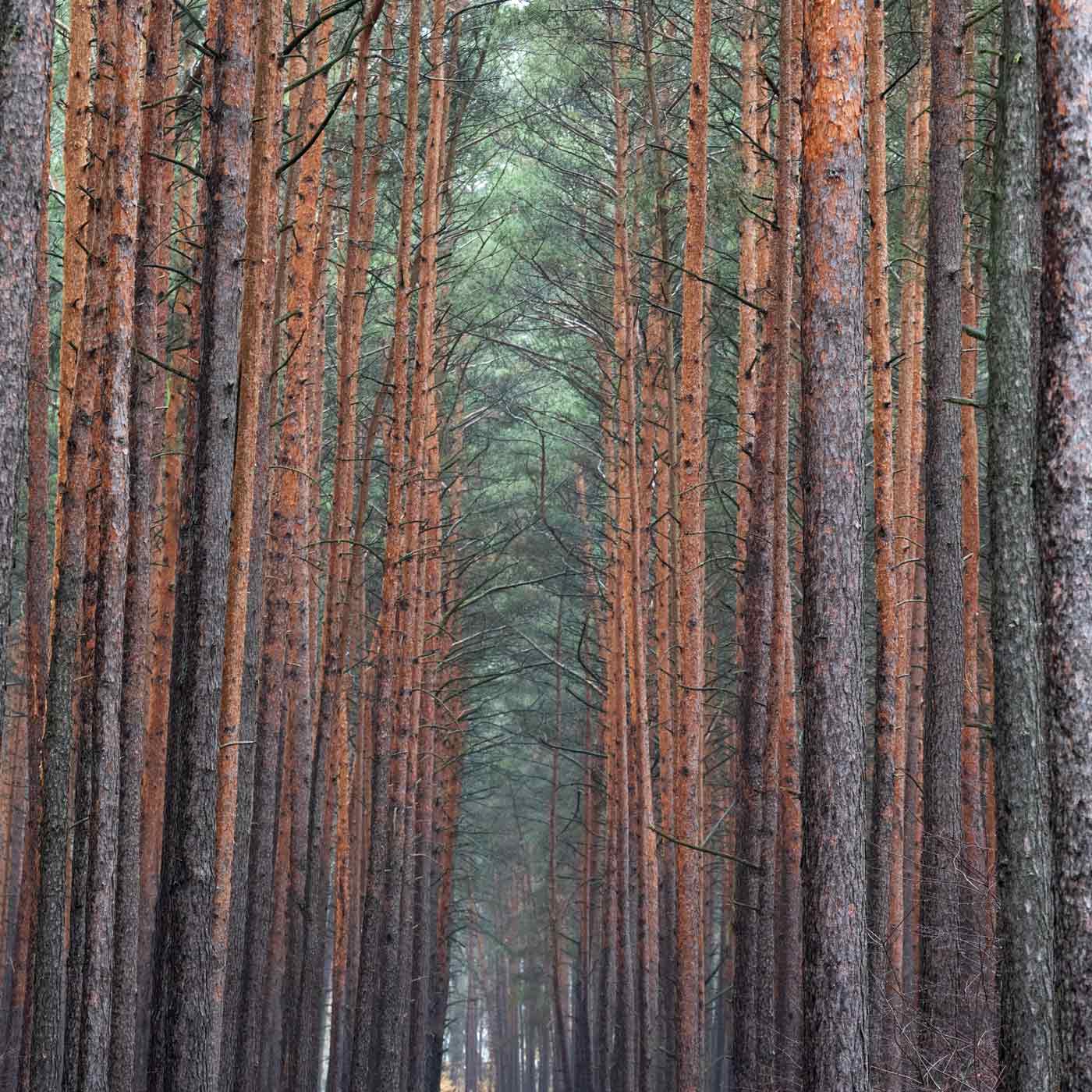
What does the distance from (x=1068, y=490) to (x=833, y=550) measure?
1286 millimetres

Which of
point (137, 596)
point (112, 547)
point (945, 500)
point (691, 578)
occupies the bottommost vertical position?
point (137, 596)

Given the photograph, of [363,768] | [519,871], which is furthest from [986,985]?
[519,871]

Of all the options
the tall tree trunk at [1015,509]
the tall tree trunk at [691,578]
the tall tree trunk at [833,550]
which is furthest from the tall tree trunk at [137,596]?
the tall tree trunk at [1015,509]

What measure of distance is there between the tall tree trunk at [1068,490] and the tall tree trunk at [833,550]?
1.05 metres

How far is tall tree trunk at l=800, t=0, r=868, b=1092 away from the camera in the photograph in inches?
234

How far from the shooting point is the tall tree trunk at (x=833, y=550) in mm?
5949

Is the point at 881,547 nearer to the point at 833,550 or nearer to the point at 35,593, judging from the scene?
the point at 833,550

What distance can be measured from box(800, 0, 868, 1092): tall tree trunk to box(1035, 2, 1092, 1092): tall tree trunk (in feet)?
3.46

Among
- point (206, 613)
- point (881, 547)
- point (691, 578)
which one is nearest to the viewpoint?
point (206, 613)

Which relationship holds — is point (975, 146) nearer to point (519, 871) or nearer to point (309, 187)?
point (309, 187)

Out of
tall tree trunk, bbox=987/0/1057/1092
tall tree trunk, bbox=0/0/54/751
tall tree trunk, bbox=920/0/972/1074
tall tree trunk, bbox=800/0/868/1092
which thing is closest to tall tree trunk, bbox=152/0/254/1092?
tall tree trunk, bbox=0/0/54/751

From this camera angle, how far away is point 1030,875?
254 inches

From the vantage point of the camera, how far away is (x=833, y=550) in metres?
6.24

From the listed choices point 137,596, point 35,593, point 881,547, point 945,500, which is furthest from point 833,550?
point 35,593
